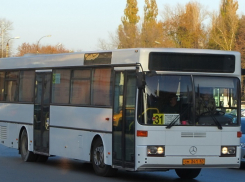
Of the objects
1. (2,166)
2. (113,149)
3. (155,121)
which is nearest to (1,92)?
(2,166)

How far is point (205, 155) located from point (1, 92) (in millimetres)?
8715

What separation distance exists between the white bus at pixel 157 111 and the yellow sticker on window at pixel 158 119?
0.06ft

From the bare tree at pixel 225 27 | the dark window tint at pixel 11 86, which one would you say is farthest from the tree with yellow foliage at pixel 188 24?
the dark window tint at pixel 11 86

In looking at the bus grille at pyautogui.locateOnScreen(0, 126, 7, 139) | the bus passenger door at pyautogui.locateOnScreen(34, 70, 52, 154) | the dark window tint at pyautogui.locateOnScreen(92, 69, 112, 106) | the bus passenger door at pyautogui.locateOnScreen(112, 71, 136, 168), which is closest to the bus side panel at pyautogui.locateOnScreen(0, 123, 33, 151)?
the bus grille at pyautogui.locateOnScreen(0, 126, 7, 139)

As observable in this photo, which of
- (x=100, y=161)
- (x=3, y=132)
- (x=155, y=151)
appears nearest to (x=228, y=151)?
(x=155, y=151)

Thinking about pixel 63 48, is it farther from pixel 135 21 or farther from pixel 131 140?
pixel 131 140

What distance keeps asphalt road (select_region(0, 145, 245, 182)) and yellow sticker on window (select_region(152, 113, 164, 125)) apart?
A: 1.79 meters

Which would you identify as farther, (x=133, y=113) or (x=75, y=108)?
(x=75, y=108)

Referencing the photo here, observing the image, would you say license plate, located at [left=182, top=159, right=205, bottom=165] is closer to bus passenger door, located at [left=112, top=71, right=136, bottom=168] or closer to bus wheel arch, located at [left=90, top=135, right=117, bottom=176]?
bus passenger door, located at [left=112, top=71, right=136, bottom=168]

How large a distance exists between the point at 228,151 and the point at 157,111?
66.6 inches

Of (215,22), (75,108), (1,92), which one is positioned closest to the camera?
(75,108)

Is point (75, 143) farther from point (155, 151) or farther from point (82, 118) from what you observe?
point (155, 151)

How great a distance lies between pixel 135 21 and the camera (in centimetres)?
8850

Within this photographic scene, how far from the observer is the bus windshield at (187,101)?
1166cm
